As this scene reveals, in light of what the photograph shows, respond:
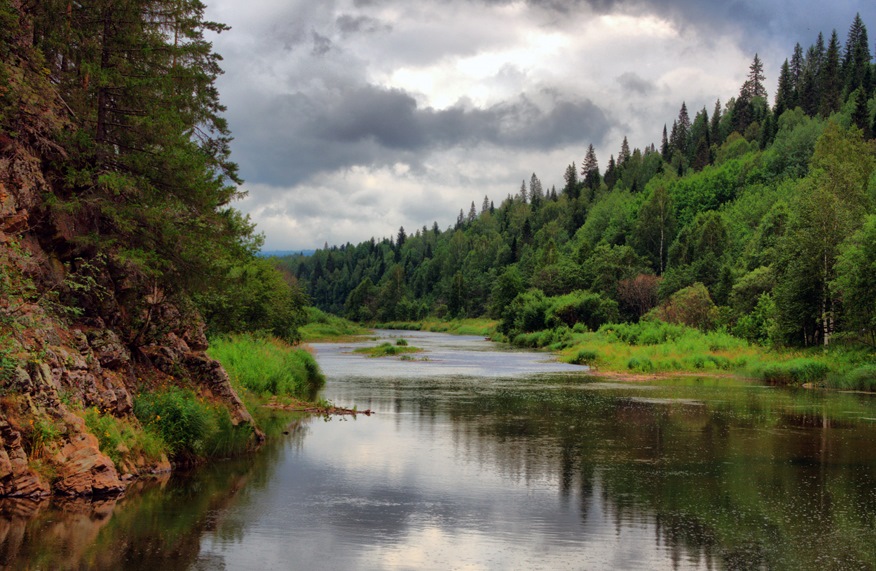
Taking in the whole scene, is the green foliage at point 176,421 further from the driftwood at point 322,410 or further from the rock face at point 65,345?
the driftwood at point 322,410

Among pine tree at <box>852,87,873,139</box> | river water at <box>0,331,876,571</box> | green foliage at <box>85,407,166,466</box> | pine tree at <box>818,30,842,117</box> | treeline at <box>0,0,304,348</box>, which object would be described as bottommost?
river water at <box>0,331,876,571</box>

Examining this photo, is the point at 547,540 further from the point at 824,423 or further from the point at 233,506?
the point at 824,423

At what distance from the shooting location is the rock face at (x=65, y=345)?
15.2 meters

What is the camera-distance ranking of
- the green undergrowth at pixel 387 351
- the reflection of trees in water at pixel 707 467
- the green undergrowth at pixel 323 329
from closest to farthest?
the reflection of trees in water at pixel 707 467
the green undergrowth at pixel 387 351
the green undergrowth at pixel 323 329

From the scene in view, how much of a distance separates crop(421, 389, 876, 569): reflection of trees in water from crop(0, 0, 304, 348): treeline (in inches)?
431

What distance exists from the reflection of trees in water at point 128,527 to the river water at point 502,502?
48mm

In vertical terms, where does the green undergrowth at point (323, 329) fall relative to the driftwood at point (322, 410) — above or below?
above

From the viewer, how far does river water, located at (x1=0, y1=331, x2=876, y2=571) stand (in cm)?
1363

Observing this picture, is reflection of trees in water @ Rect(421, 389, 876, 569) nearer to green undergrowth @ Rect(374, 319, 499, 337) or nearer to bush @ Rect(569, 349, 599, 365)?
bush @ Rect(569, 349, 599, 365)

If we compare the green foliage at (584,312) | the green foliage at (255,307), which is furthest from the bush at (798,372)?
the green foliage at (584,312)

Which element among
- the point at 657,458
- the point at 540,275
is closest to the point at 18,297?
the point at 657,458

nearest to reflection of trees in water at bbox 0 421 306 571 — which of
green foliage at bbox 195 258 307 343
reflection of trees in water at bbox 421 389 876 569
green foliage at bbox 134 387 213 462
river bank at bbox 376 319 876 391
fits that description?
green foliage at bbox 134 387 213 462

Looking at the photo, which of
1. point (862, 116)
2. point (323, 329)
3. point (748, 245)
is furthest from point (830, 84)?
point (323, 329)

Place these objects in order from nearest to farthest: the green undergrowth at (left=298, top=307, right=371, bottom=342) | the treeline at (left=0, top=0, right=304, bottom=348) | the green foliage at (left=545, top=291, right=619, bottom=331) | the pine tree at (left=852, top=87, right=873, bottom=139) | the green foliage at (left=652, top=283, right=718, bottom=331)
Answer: the treeline at (left=0, top=0, right=304, bottom=348), the green foliage at (left=652, top=283, right=718, bottom=331), the green foliage at (left=545, top=291, right=619, bottom=331), the green undergrowth at (left=298, top=307, right=371, bottom=342), the pine tree at (left=852, top=87, right=873, bottom=139)
